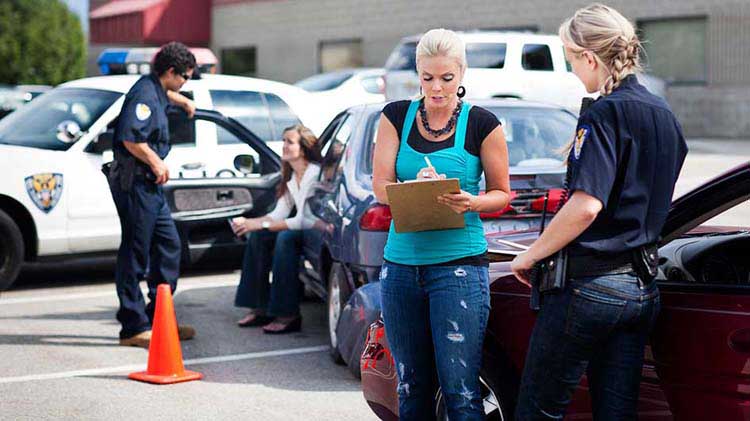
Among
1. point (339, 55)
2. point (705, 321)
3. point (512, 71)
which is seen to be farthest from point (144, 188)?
point (339, 55)

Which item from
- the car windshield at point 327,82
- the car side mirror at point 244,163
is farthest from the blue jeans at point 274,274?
the car windshield at point 327,82

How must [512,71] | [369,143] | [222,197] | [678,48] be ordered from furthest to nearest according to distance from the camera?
[678,48] < [512,71] < [222,197] < [369,143]

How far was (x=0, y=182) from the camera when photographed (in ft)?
32.1

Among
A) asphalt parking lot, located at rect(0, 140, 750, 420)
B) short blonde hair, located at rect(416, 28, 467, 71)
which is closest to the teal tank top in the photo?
short blonde hair, located at rect(416, 28, 467, 71)

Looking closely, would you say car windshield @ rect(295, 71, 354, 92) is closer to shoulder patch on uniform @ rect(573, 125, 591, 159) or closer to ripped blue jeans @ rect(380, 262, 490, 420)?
ripped blue jeans @ rect(380, 262, 490, 420)

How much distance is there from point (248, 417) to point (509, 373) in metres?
2.07

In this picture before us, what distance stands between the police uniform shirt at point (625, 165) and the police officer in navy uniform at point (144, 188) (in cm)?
451

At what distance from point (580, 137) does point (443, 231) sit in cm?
70

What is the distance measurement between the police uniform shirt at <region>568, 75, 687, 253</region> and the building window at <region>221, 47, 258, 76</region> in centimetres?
3507

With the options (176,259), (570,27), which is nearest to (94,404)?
(176,259)

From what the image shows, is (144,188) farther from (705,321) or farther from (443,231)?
(705,321)

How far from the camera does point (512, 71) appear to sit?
1884 centimetres

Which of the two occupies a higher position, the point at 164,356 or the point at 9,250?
the point at 9,250

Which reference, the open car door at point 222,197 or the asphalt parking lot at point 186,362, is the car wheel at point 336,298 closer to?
the asphalt parking lot at point 186,362
